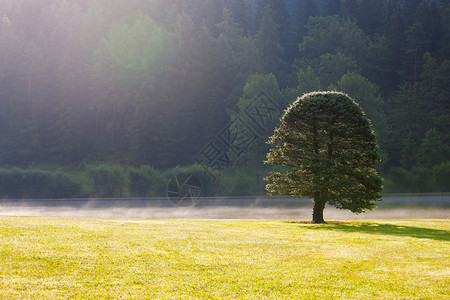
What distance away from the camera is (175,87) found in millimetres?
62938

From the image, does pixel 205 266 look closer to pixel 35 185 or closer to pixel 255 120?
pixel 35 185

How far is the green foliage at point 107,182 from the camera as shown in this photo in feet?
114

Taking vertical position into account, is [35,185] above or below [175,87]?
below

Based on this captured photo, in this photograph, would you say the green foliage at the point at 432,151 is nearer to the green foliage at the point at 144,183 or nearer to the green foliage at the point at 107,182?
the green foliage at the point at 144,183

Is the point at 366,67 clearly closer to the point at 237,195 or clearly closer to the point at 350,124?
the point at 237,195

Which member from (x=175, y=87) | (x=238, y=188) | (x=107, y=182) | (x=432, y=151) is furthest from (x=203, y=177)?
(x=175, y=87)

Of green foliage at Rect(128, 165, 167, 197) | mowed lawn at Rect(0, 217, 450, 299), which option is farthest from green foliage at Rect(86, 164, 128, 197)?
mowed lawn at Rect(0, 217, 450, 299)

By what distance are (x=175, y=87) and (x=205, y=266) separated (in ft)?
187

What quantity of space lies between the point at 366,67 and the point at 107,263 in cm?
7228

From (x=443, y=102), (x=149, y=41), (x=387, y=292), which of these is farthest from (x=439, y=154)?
(x=387, y=292)

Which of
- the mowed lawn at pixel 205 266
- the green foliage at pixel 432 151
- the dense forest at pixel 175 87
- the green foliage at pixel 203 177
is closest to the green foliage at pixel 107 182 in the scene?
the green foliage at pixel 203 177

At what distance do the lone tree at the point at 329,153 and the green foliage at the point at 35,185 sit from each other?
2263 centimetres

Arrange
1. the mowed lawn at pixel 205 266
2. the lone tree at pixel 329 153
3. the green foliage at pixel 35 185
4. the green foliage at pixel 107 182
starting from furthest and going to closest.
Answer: the green foliage at pixel 107 182
the green foliage at pixel 35 185
the lone tree at pixel 329 153
the mowed lawn at pixel 205 266

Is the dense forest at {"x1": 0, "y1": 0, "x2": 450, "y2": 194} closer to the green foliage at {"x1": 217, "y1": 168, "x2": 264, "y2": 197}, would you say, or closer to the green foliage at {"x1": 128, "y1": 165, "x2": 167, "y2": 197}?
the green foliage at {"x1": 217, "y1": 168, "x2": 264, "y2": 197}
